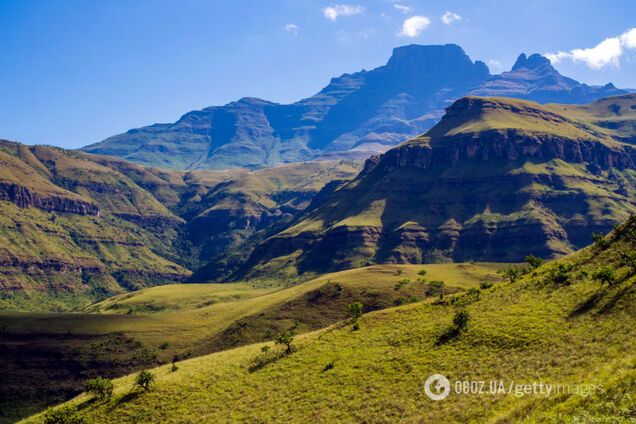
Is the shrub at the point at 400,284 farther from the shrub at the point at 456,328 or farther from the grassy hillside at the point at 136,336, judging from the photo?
the shrub at the point at 456,328

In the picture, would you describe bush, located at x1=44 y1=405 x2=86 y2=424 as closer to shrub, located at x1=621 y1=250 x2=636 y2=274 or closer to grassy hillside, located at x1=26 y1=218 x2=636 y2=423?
grassy hillside, located at x1=26 y1=218 x2=636 y2=423

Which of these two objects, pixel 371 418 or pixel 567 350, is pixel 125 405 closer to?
pixel 371 418

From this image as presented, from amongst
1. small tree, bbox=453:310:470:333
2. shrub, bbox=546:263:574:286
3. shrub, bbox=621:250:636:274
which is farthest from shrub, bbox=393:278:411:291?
shrub, bbox=621:250:636:274

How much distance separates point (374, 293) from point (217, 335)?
192ft

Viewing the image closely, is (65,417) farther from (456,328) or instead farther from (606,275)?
(606,275)

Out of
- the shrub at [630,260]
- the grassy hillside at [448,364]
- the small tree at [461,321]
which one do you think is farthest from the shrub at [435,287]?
the small tree at [461,321]

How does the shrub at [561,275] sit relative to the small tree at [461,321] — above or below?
above

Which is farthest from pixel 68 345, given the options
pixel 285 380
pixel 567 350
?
pixel 567 350

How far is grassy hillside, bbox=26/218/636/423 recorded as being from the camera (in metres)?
51.0

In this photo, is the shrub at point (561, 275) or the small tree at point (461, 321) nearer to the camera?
the small tree at point (461, 321)

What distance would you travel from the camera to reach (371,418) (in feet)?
195

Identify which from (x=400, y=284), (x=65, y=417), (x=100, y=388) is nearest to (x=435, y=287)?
(x=400, y=284)

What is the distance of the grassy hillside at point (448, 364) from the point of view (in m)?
51.0

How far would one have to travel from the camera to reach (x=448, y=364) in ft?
217
